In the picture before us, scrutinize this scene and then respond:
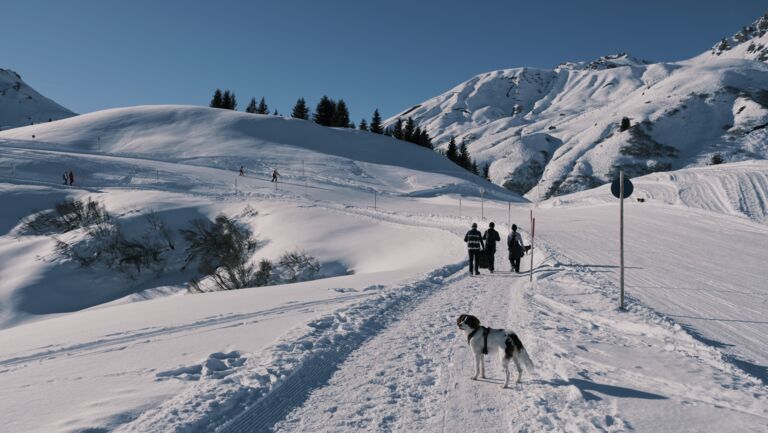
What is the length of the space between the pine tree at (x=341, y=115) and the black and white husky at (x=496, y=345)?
10082 centimetres

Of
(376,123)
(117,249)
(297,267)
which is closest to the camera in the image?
(297,267)

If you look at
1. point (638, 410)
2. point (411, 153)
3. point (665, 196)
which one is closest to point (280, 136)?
point (411, 153)

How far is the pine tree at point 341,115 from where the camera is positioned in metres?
103

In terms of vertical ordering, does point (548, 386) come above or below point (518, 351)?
below

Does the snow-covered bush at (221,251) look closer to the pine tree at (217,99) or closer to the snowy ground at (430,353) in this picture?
the snowy ground at (430,353)

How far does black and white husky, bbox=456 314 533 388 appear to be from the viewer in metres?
5.23

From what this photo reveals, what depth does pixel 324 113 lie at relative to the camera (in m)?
103

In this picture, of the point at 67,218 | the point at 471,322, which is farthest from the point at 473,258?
the point at 67,218

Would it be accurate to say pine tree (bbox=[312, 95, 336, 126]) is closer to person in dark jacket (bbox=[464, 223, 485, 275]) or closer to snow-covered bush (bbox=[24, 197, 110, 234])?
snow-covered bush (bbox=[24, 197, 110, 234])

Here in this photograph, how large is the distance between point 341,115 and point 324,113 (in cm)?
420

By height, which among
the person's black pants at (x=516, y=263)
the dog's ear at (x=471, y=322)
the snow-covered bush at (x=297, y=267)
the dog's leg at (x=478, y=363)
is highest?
the dog's ear at (x=471, y=322)

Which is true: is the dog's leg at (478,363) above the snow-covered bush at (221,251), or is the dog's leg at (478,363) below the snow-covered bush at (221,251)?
above

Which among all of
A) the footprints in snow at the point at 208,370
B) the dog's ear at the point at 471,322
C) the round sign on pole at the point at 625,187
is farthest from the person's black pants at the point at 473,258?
the footprints in snow at the point at 208,370

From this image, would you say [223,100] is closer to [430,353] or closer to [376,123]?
[376,123]
